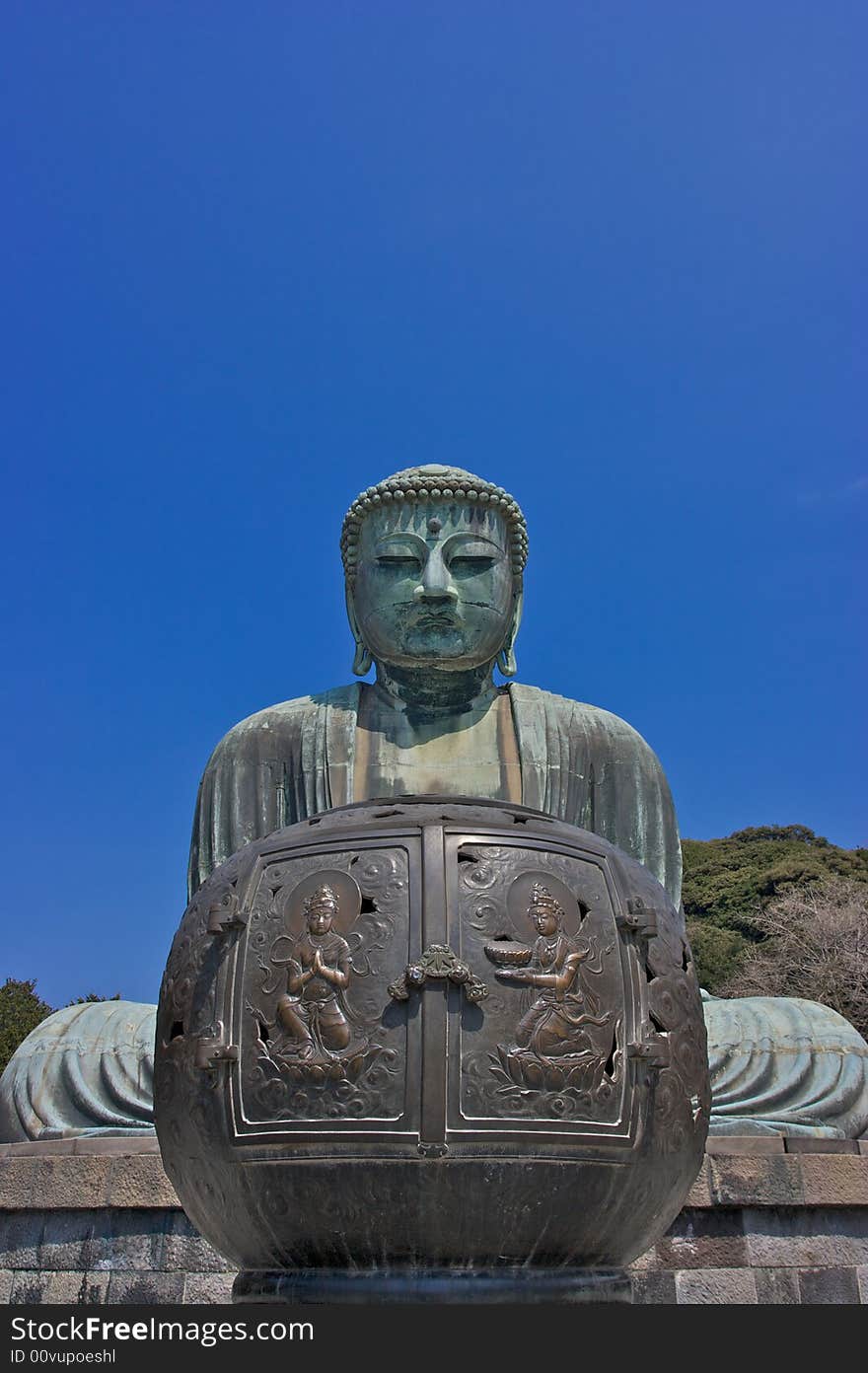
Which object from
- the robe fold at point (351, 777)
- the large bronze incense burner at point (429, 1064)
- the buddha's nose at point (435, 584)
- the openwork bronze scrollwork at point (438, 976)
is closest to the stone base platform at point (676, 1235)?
the robe fold at point (351, 777)

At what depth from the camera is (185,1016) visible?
3.00m

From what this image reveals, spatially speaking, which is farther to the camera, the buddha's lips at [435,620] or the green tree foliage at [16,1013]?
the green tree foliage at [16,1013]

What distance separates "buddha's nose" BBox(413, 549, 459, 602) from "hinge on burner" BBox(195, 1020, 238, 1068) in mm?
3514

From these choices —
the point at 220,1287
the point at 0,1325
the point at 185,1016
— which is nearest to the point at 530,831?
the point at 185,1016

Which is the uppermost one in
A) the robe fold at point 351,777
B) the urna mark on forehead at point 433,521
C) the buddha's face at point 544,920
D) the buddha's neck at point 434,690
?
the urna mark on forehead at point 433,521

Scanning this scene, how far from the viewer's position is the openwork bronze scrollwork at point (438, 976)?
8.86 ft

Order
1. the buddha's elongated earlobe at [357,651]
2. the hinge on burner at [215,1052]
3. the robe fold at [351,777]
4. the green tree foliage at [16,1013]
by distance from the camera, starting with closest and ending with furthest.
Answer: the hinge on burner at [215,1052] → the robe fold at [351,777] → the buddha's elongated earlobe at [357,651] → the green tree foliage at [16,1013]

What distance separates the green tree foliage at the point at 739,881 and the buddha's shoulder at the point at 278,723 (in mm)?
18972

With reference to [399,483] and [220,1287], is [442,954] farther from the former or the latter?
[399,483]

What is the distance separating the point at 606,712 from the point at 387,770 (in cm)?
142

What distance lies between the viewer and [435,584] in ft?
19.8

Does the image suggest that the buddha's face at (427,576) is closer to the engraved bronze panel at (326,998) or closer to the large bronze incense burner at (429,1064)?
the large bronze incense burner at (429,1064)

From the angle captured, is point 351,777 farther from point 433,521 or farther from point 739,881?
point 739,881

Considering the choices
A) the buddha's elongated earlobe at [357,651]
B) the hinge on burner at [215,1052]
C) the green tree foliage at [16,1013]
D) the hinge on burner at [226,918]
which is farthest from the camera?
the green tree foliage at [16,1013]
